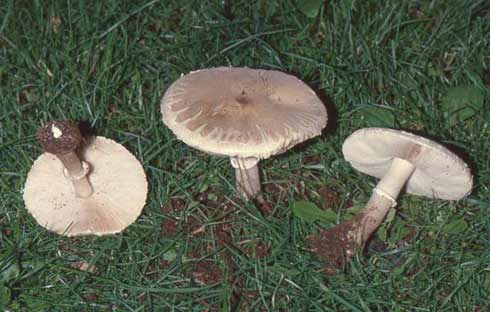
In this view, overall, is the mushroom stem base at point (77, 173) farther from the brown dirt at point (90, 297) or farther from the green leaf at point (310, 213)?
the green leaf at point (310, 213)

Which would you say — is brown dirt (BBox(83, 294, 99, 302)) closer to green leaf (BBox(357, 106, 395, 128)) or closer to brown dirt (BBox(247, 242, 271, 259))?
brown dirt (BBox(247, 242, 271, 259))

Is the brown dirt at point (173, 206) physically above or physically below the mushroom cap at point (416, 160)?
below

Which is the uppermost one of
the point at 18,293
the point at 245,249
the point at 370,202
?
the point at 370,202

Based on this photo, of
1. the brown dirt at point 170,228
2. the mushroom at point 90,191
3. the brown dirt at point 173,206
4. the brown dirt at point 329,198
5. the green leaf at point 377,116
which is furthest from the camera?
the green leaf at point 377,116

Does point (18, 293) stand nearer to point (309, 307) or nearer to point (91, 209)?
point (91, 209)

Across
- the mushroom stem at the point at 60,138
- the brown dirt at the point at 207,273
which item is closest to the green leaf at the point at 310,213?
the brown dirt at the point at 207,273

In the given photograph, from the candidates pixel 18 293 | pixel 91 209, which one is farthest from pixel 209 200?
pixel 18 293

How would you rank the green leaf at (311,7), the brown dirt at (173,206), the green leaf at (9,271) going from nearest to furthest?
the green leaf at (9,271) < the brown dirt at (173,206) < the green leaf at (311,7)
